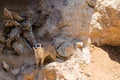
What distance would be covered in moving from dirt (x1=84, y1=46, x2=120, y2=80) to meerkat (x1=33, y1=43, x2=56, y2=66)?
402mm

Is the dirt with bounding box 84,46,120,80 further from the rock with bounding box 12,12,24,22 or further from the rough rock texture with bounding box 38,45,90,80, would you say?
the rock with bounding box 12,12,24,22

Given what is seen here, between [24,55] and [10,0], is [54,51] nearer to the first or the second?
[24,55]

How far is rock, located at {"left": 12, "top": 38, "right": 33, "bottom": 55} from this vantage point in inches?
147

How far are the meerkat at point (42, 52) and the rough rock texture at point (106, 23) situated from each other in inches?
18.7

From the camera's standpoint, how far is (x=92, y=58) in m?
3.46

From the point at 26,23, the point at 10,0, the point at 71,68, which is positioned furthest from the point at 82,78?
the point at 10,0

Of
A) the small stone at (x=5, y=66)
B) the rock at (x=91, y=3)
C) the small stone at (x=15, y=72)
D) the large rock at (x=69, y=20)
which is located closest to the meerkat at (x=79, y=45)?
the large rock at (x=69, y=20)

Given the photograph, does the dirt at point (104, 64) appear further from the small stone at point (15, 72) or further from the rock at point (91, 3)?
the small stone at point (15, 72)

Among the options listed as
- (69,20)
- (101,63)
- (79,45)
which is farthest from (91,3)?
(101,63)

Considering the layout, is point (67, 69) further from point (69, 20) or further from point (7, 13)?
point (7, 13)

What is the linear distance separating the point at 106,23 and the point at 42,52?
0.78m

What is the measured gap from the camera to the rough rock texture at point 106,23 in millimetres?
3490

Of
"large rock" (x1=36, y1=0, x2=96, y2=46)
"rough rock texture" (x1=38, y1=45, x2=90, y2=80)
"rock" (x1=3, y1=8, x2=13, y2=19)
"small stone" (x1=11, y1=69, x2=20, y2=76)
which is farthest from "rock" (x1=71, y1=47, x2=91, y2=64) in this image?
"rock" (x1=3, y1=8, x2=13, y2=19)

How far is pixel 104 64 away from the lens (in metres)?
3.38
